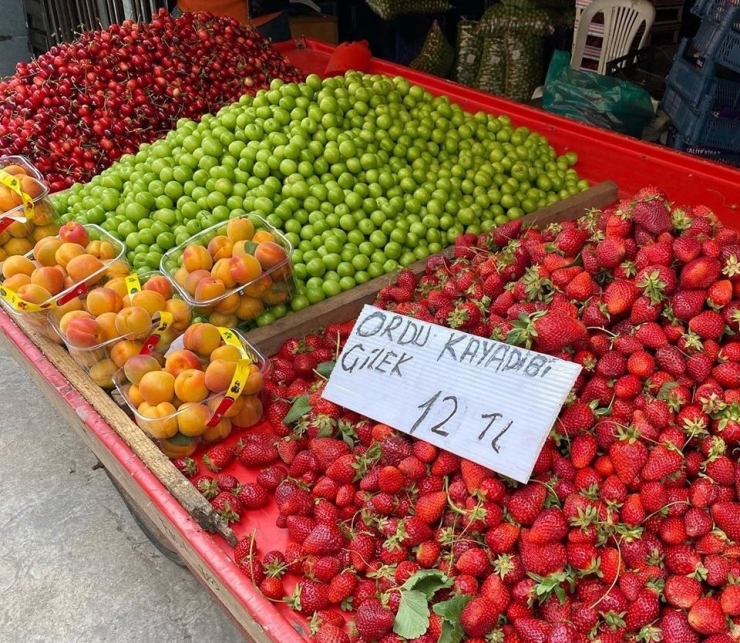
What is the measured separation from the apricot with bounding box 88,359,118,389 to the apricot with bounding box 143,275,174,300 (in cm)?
26

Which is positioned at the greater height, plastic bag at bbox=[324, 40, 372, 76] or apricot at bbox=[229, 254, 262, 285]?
plastic bag at bbox=[324, 40, 372, 76]

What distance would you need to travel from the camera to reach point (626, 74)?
14.8ft

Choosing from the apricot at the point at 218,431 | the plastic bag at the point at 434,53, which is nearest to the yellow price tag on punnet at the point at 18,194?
the apricot at the point at 218,431

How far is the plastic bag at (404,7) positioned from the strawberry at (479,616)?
518 centimetres

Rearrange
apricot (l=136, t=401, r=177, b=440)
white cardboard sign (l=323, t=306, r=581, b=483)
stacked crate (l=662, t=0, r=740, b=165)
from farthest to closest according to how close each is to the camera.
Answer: stacked crate (l=662, t=0, r=740, b=165) < apricot (l=136, t=401, r=177, b=440) < white cardboard sign (l=323, t=306, r=581, b=483)

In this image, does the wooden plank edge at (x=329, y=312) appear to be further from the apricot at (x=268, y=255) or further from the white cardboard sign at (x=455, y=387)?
the white cardboard sign at (x=455, y=387)

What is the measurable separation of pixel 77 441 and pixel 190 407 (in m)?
2.07

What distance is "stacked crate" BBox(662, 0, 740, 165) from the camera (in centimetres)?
298

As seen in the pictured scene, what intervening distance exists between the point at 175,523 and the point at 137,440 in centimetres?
31

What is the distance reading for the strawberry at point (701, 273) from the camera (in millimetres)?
1463

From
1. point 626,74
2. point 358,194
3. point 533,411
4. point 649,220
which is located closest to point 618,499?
point 533,411

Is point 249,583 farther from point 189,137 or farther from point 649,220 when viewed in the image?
point 189,137

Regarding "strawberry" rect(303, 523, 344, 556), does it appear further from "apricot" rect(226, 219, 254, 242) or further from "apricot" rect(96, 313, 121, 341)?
"apricot" rect(226, 219, 254, 242)

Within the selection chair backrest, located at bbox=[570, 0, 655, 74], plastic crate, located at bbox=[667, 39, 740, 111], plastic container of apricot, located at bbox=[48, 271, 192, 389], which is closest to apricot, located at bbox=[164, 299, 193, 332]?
plastic container of apricot, located at bbox=[48, 271, 192, 389]
